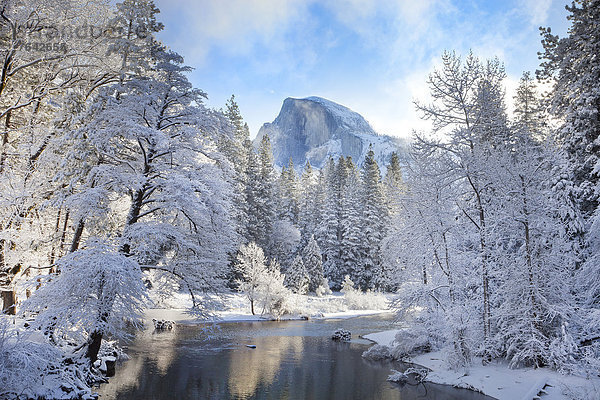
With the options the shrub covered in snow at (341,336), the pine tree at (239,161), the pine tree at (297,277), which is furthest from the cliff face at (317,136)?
the shrub covered in snow at (341,336)

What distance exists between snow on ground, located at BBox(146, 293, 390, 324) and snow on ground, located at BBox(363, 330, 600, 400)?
15575 millimetres

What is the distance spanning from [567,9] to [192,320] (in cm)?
2790

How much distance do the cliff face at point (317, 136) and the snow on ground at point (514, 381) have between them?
13497cm

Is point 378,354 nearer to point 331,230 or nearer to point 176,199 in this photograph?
point 176,199

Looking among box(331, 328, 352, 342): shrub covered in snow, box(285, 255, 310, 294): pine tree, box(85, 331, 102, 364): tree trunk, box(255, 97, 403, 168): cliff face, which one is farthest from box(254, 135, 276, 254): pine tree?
box(255, 97, 403, 168): cliff face

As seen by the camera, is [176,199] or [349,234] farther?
[349,234]

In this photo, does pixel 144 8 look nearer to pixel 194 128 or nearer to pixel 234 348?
pixel 194 128

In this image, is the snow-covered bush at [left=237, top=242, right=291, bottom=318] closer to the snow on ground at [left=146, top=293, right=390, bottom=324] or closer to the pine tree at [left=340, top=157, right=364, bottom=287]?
the snow on ground at [left=146, top=293, right=390, bottom=324]

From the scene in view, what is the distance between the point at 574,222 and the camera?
12.9 m

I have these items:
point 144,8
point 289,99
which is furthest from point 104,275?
point 289,99

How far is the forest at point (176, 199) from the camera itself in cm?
986

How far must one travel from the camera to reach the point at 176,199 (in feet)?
33.8

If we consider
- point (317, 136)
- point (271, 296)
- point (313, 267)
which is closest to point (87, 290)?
point (271, 296)

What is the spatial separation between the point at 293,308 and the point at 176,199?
2406cm
